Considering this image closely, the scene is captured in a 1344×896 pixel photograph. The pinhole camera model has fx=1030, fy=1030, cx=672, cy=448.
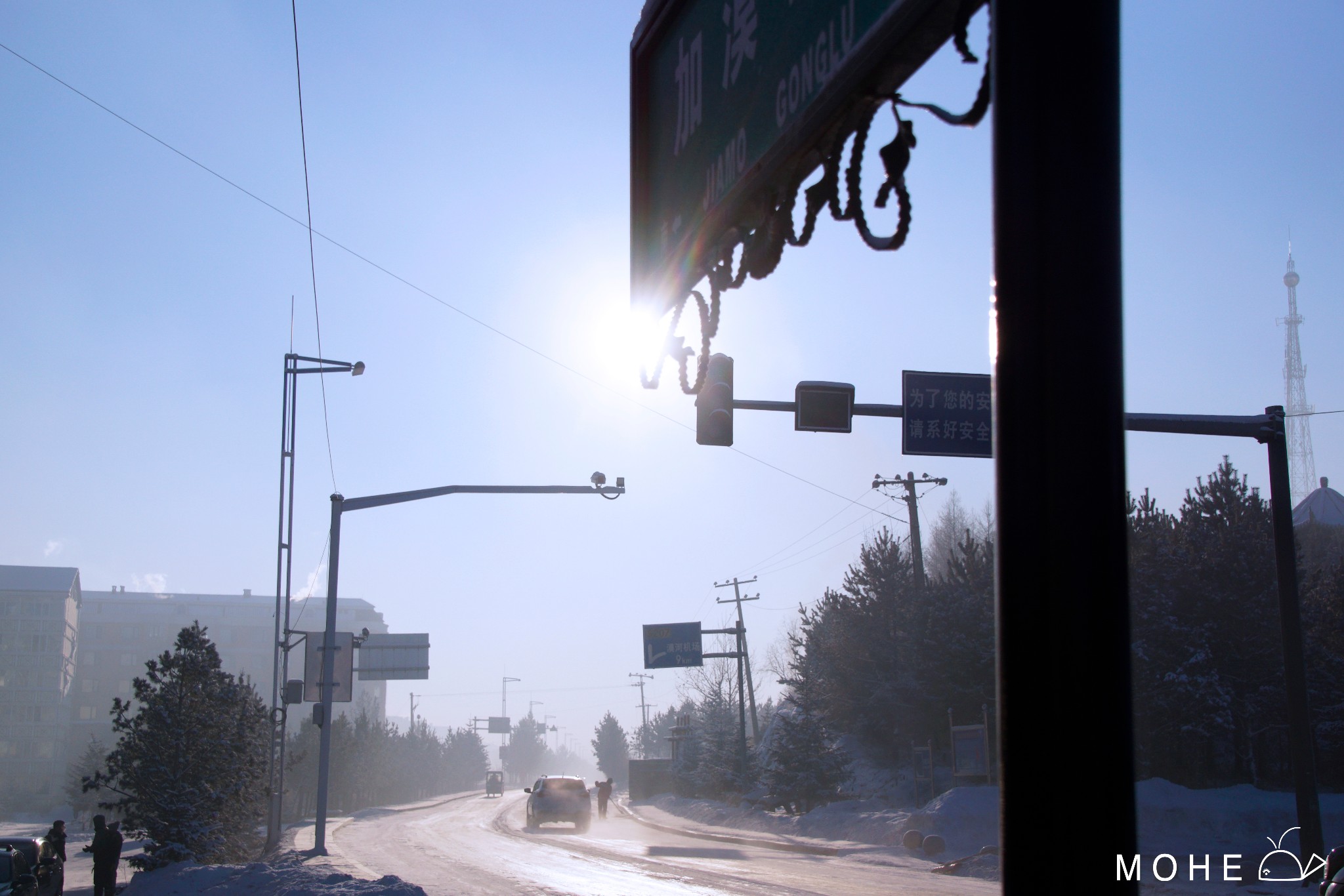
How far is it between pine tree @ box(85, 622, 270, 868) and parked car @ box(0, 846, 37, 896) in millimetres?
3122

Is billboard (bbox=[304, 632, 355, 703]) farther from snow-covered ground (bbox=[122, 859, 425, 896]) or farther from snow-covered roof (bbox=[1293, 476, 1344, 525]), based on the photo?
snow-covered roof (bbox=[1293, 476, 1344, 525])

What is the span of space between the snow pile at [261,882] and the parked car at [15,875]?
6.37ft

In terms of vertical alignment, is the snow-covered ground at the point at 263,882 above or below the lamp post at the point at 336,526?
below

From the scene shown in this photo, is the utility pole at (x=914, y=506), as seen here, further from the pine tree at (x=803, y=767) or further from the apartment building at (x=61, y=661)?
the apartment building at (x=61, y=661)

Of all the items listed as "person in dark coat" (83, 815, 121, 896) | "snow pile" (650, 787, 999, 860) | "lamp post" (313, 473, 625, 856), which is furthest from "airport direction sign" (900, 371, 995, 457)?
"person in dark coat" (83, 815, 121, 896)

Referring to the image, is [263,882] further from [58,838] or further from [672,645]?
[672,645]

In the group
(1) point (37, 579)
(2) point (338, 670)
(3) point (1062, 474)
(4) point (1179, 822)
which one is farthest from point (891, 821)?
(1) point (37, 579)

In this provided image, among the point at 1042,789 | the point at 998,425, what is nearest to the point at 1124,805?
the point at 1042,789

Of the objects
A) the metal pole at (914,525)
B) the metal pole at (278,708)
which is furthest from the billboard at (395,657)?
the metal pole at (914,525)

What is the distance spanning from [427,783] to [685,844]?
94.9 meters

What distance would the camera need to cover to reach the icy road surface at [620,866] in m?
16.2

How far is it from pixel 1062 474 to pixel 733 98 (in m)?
1.78

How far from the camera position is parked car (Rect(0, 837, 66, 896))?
52.9 feet

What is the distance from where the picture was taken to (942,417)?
12.6 metres
